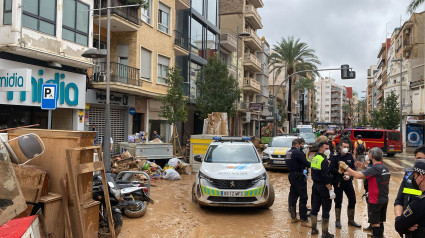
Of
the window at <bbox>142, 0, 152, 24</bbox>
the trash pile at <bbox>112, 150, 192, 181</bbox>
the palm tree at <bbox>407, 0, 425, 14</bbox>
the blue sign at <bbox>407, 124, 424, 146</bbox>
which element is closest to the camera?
the trash pile at <bbox>112, 150, 192, 181</bbox>

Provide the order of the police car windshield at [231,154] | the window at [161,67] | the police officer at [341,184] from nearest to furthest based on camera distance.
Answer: the police officer at [341,184]
the police car windshield at [231,154]
the window at [161,67]

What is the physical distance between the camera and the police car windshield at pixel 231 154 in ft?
29.5

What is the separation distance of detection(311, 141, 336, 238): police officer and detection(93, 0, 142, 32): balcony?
531 inches

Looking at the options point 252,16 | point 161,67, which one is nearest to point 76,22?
point 161,67

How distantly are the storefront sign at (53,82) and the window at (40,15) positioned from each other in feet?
4.95

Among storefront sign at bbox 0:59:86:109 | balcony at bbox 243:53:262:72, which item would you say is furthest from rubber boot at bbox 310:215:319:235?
balcony at bbox 243:53:262:72

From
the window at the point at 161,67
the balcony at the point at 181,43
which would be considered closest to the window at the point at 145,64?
the window at the point at 161,67

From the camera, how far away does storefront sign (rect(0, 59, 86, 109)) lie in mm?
12195

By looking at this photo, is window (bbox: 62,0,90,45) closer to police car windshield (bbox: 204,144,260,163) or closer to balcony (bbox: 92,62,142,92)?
balcony (bbox: 92,62,142,92)

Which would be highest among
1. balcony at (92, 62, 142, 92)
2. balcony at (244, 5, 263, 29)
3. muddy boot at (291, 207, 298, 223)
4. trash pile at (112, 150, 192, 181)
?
balcony at (244, 5, 263, 29)

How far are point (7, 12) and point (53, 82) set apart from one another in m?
3.13

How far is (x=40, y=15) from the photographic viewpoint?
1281cm

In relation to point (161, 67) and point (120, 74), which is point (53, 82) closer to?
point (120, 74)

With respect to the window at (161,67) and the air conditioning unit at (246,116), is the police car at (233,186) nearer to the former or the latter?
the window at (161,67)
